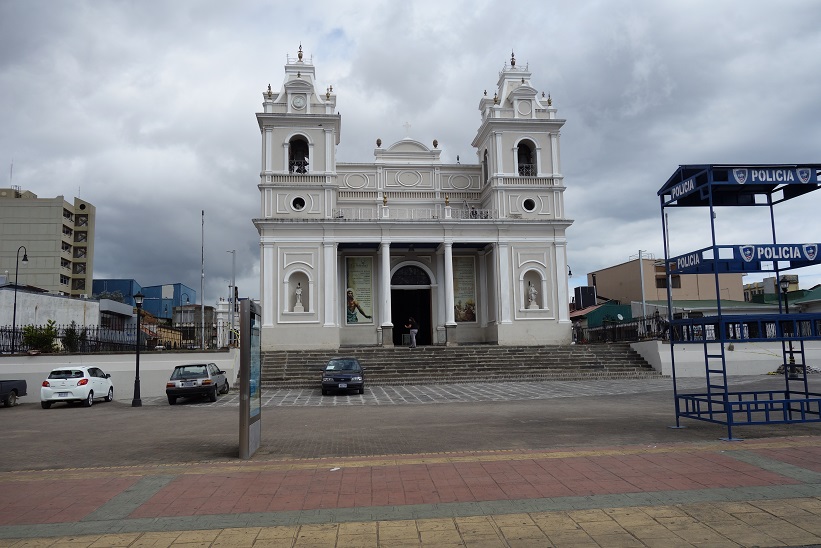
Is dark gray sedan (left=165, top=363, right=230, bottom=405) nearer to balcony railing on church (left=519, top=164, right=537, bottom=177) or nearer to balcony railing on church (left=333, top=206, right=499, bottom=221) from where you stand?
balcony railing on church (left=333, top=206, right=499, bottom=221)

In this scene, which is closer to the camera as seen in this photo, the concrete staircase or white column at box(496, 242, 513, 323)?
the concrete staircase

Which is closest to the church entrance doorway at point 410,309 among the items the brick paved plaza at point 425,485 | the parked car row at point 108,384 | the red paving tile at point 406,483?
the parked car row at point 108,384

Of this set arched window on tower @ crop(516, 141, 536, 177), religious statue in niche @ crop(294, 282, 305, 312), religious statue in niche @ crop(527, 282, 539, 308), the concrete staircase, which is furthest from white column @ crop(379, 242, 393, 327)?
arched window on tower @ crop(516, 141, 536, 177)

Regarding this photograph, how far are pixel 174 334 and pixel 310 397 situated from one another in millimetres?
45476

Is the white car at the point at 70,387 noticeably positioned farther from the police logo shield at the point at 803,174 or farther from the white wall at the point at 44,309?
the white wall at the point at 44,309

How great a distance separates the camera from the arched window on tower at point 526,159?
3494 cm

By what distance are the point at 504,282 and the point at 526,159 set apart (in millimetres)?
7659

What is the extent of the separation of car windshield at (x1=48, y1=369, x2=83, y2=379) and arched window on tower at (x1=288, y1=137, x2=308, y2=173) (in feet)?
52.6

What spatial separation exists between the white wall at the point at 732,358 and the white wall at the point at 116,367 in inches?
750

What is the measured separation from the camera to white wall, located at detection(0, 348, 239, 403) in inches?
931

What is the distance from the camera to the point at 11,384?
21766mm

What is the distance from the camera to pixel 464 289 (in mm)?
35406

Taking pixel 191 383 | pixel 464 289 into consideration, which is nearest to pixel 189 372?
pixel 191 383

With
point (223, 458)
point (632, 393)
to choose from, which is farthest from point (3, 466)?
point (632, 393)
